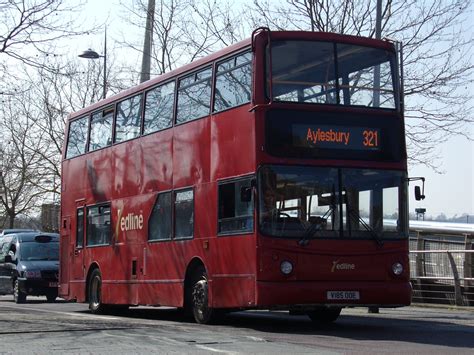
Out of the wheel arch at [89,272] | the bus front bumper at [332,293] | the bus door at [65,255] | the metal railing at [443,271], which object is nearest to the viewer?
the bus front bumper at [332,293]

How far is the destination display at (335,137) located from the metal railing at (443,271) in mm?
7156

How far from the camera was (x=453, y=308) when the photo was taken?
21.5 m

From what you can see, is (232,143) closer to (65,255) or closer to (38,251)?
(65,255)

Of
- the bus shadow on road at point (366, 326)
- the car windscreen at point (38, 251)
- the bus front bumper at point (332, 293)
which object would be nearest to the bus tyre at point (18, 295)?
the car windscreen at point (38, 251)

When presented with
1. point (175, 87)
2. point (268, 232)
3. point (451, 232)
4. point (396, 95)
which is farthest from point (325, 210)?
point (451, 232)

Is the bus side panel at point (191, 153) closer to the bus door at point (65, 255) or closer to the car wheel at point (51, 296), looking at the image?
the bus door at point (65, 255)

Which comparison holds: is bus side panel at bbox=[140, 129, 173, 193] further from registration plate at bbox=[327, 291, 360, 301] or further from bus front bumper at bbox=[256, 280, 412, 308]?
registration plate at bbox=[327, 291, 360, 301]

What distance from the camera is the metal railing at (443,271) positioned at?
21922mm

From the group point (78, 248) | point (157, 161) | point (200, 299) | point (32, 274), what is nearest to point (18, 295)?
point (32, 274)

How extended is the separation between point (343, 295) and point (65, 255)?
1003 cm

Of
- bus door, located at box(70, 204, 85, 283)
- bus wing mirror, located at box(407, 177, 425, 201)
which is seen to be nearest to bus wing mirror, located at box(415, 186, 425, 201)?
bus wing mirror, located at box(407, 177, 425, 201)

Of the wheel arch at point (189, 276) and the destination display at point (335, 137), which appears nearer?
the destination display at point (335, 137)

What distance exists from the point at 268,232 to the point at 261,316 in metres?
5.71

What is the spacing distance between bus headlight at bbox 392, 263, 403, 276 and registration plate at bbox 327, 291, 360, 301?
2.50ft
